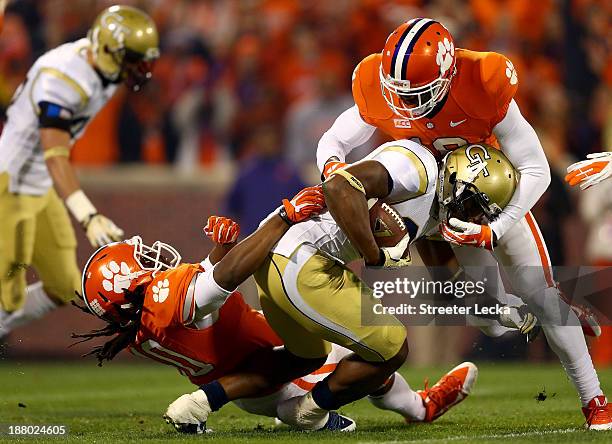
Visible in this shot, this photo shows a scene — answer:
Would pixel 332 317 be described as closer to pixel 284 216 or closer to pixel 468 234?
pixel 284 216

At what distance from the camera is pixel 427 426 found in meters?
5.25

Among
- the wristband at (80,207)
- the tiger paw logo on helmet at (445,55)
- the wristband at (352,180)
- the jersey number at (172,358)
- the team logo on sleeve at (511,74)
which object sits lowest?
the jersey number at (172,358)

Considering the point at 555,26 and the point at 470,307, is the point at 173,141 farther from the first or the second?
the point at 470,307

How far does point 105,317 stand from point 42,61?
8.46ft

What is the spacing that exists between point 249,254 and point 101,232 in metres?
1.79

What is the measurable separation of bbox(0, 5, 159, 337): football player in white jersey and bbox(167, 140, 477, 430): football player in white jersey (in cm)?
238

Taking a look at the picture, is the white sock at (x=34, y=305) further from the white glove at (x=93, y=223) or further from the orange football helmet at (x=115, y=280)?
the orange football helmet at (x=115, y=280)

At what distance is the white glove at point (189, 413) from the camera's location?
4.88 m

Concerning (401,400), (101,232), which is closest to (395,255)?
(401,400)

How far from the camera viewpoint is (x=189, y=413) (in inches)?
192

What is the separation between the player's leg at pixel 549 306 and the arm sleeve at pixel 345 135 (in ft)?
2.73

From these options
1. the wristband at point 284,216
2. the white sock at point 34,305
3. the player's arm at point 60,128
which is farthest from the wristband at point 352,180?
the white sock at point 34,305

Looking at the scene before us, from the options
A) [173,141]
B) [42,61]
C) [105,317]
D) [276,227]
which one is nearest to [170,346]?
[105,317]

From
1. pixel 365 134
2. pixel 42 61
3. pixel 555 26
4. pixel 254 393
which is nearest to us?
pixel 254 393
